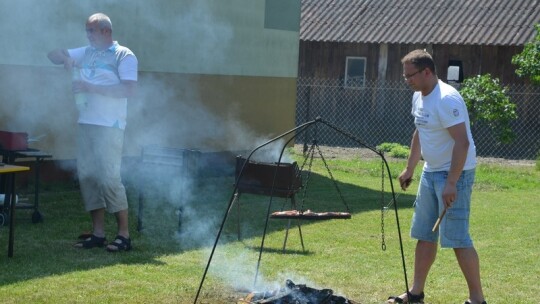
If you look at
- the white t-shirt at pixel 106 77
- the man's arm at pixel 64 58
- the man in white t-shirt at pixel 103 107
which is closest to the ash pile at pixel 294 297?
the man in white t-shirt at pixel 103 107

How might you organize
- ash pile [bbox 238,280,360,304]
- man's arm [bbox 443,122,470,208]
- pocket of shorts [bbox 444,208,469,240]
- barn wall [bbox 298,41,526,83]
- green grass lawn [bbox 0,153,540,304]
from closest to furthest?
ash pile [bbox 238,280,360,304] < man's arm [bbox 443,122,470,208] < pocket of shorts [bbox 444,208,469,240] < green grass lawn [bbox 0,153,540,304] < barn wall [bbox 298,41,526,83]

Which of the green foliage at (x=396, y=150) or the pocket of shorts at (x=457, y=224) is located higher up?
the green foliage at (x=396, y=150)

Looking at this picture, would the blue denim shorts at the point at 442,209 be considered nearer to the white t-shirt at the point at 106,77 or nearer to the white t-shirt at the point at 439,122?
the white t-shirt at the point at 439,122

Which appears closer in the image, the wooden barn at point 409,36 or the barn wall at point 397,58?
the barn wall at point 397,58

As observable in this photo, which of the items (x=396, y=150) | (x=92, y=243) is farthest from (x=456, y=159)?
(x=396, y=150)

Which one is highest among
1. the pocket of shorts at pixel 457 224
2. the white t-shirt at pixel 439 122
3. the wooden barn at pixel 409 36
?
the wooden barn at pixel 409 36

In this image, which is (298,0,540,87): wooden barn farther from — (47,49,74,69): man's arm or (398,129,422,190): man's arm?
(398,129,422,190): man's arm

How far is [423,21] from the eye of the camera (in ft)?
76.8

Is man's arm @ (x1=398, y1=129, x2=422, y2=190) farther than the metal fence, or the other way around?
the metal fence

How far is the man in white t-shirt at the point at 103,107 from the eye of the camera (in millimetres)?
7660

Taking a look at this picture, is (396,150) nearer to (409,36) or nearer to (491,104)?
(491,104)

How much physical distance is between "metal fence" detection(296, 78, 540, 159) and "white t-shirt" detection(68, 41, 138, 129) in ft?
41.6

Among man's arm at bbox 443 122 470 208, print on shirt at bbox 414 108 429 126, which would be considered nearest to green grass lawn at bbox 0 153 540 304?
man's arm at bbox 443 122 470 208

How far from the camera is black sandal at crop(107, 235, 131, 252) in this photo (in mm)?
7770
